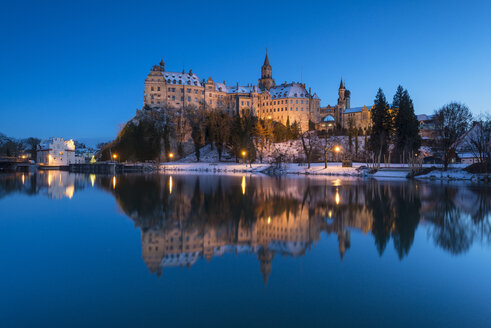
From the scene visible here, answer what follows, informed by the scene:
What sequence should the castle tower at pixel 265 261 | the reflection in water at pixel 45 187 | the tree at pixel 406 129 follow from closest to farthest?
the castle tower at pixel 265 261 → the reflection in water at pixel 45 187 → the tree at pixel 406 129

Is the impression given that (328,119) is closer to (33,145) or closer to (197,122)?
(197,122)

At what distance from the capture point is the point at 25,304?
6.02 metres

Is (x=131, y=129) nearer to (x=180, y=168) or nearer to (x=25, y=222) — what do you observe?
(x=180, y=168)

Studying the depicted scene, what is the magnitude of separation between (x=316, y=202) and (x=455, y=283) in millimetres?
11428

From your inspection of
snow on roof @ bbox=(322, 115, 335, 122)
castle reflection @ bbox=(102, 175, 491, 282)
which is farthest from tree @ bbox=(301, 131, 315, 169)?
castle reflection @ bbox=(102, 175, 491, 282)

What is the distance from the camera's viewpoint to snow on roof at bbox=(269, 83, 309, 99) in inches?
3920

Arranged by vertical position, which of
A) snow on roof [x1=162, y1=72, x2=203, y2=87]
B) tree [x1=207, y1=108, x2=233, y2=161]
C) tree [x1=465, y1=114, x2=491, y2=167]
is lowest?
tree [x1=465, y1=114, x2=491, y2=167]

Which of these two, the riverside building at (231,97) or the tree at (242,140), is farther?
the riverside building at (231,97)

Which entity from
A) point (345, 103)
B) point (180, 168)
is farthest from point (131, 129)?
point (345, 103)

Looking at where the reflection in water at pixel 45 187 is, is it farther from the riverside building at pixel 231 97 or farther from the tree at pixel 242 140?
the riverside building at pixel 231 97

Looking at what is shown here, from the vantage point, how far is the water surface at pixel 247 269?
222 inches

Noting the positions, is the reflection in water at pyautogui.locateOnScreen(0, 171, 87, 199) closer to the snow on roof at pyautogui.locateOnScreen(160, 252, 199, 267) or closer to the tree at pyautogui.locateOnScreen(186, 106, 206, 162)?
the snow on roof at pyautogui.locateOnScreen(160, 252, 199, 267)

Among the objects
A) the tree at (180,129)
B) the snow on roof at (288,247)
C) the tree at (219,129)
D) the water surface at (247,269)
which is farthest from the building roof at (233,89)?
the snow on roof at (288,247)

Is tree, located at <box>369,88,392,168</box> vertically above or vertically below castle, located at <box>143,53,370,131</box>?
below
